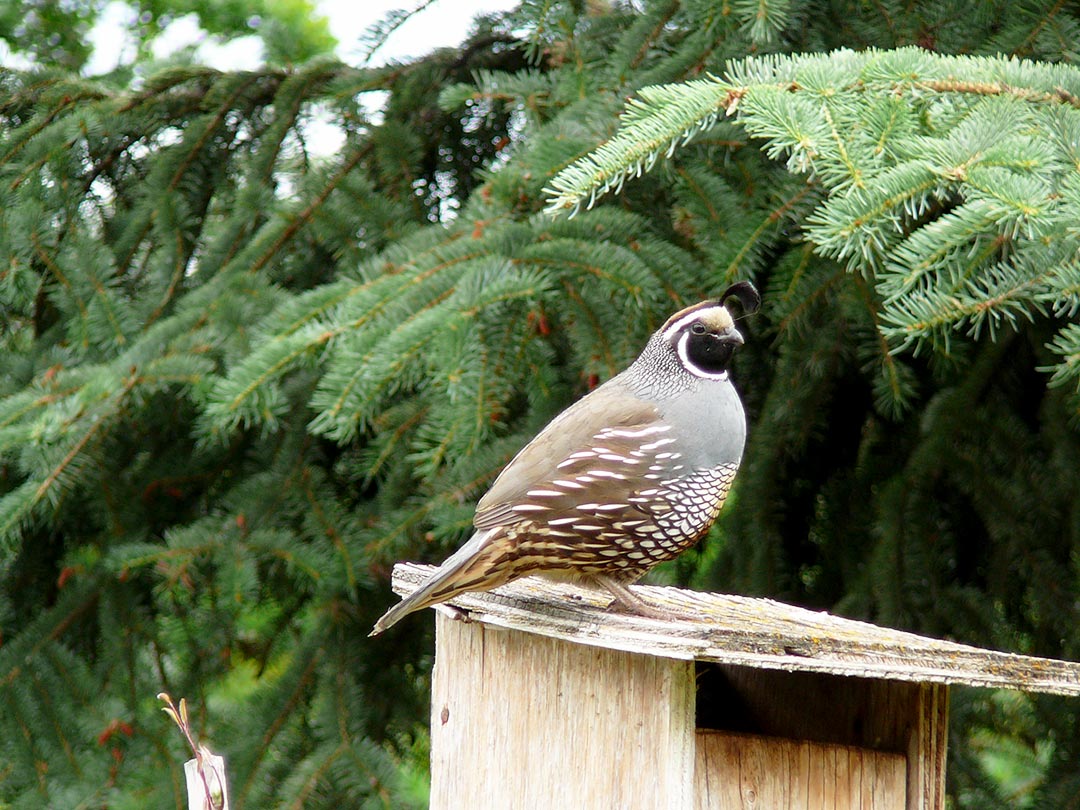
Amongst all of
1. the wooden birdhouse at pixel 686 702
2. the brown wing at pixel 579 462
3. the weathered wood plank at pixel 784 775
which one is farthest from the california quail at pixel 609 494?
the weathered wood plank at pixel 784 775

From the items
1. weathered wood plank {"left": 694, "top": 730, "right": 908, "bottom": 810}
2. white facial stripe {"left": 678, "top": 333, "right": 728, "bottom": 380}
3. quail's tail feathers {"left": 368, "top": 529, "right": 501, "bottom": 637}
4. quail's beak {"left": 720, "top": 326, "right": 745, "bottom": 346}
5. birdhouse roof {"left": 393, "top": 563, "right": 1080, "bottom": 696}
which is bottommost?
weathered wood plank {"left": 694, "top": 730, "right": 908, "bottom": 810}

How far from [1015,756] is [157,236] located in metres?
2.82

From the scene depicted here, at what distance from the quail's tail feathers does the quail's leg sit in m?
0.26

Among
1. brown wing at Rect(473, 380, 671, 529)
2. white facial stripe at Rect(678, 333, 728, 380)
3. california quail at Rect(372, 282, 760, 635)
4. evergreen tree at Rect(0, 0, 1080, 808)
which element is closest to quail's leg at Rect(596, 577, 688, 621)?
california quail at Rect(372, 282, 760, 635)

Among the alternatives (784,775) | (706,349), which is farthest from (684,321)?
(784,775)

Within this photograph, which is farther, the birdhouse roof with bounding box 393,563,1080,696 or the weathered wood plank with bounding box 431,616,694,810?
the weathered wood plank with bounding box 431,616,694,810

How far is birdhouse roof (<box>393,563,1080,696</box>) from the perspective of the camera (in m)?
1.98

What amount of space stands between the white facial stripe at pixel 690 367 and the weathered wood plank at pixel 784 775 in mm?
661

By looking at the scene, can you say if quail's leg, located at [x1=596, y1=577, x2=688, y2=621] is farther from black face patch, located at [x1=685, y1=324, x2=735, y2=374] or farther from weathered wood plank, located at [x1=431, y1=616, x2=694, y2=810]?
black face patch, located at [x1=685, y1=324, x2=735, y2=374]

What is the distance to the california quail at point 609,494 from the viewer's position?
7.47 feet

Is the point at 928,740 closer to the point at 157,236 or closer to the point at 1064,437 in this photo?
the point at 1064,437

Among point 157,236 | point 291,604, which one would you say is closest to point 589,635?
point 291,604

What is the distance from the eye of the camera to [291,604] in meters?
3.82

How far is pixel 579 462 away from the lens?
2324mm
